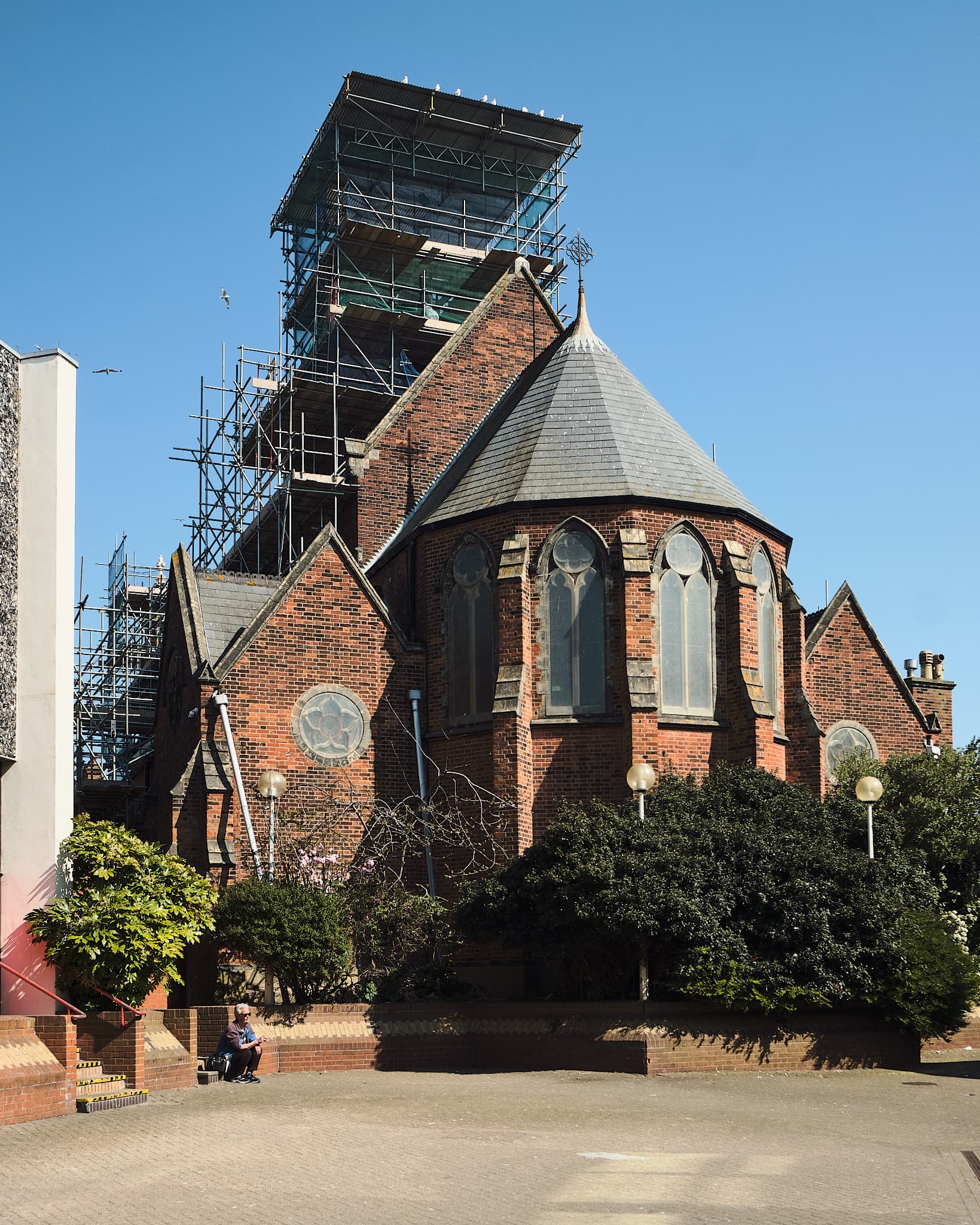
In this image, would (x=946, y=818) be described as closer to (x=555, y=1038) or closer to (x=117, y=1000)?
(x=555, y=1038)

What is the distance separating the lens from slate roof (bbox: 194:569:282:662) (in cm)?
2812

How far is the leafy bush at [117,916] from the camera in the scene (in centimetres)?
1784

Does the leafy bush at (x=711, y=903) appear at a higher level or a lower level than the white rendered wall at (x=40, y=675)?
lower

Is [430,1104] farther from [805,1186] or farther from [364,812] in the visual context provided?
[364,812]

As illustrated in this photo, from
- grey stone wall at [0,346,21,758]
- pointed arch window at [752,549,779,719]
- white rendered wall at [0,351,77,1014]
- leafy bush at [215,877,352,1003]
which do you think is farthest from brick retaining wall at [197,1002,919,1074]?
pointed arch window at [752,549,779,719]

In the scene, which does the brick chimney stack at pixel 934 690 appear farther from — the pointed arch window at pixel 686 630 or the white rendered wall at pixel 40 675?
the white rendered wall at pixel 40 675

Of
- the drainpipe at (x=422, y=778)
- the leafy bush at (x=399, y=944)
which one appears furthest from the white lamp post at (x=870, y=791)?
the drainpipe at (x=422, y=778)

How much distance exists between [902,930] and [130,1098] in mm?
11172

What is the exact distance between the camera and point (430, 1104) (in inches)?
638

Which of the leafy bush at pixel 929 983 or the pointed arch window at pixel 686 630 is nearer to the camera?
the leafy bush at pixel 929 983

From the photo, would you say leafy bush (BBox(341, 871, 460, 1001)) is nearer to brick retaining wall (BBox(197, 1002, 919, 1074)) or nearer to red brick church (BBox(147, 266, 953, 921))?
brick retaining wall (BBox(197, 1002, 919, 1074))

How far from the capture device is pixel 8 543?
20.0m

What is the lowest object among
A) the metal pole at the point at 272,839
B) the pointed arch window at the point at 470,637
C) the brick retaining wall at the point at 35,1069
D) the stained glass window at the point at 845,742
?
the brick retaining wall at the point at 35,1069

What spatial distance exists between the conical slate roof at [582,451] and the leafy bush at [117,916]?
33.9 feet
